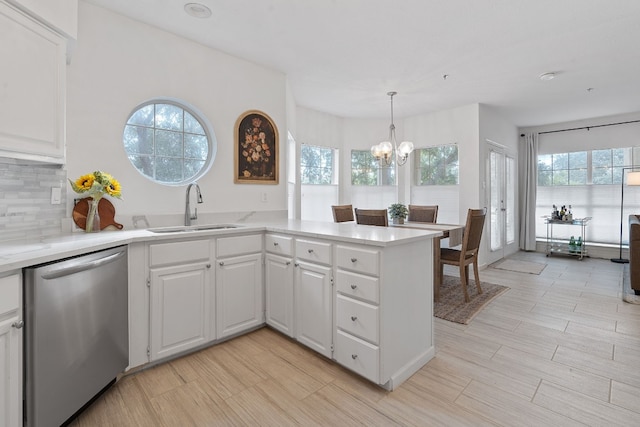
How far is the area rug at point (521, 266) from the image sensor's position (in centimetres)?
479

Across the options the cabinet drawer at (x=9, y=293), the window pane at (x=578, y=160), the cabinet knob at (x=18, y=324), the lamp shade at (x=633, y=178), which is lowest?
the cabinet knob at (x=18, y=324)

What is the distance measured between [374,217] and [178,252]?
2.22 meters

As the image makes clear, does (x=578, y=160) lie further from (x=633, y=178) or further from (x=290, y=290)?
(x=290, y=290)

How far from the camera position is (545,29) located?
265 centimetres

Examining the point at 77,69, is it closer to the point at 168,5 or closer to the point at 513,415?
the point at 168,5

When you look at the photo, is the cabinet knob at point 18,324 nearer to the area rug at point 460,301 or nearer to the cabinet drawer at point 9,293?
the cabinet drawer at point 9,293

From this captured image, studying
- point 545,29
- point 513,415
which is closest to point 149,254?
point 513,415

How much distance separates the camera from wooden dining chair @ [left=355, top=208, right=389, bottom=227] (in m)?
3.61

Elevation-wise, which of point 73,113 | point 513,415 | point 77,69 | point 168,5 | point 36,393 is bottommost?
point 513,415

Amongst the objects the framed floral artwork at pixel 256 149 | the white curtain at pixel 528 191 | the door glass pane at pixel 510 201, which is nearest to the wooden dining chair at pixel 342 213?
the framed floral artwork at pixel 256 149

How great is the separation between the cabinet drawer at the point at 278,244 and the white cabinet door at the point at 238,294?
12cm

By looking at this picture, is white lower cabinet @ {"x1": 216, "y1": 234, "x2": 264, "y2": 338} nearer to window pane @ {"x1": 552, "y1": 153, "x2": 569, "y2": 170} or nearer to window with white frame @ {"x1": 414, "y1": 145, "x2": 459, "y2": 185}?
window with white frame @ {"x1": 414, "y1": 145, "x2": 459, "y2": 185}

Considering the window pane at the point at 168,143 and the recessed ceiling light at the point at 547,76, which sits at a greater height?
the recessed ceiling light at the point at 547,76

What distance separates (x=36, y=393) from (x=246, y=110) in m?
2.63
